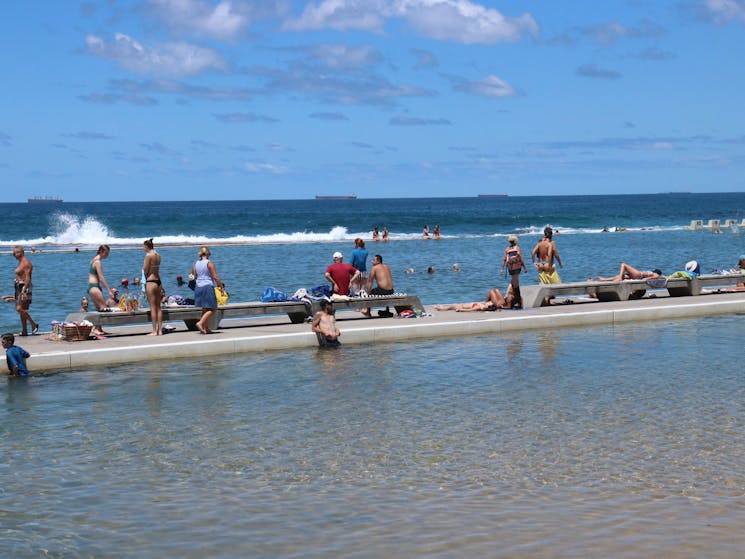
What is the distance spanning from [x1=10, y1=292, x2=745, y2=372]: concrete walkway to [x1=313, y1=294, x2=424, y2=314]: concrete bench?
12.0 inches

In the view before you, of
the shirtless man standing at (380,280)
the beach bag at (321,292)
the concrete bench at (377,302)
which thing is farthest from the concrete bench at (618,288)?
the beach bag at (321,292)

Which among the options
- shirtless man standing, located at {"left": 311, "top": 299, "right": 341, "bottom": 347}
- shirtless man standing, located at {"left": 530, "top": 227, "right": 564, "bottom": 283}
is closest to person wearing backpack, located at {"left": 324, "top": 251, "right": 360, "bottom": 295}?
shirtless man standing, located at {"left": 311, "top": 299, "right": 341, "bottom": 347}

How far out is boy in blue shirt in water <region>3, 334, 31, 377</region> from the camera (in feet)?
46.1

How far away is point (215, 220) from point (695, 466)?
10927cm

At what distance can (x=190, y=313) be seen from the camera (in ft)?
55.1

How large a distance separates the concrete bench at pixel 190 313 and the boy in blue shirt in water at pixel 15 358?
214cm

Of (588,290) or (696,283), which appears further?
(696,283)

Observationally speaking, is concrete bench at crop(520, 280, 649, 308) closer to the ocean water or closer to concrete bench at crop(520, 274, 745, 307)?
concrete bench at crop(520, 274, 745, 307)

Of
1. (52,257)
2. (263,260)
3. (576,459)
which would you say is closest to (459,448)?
(576,459)

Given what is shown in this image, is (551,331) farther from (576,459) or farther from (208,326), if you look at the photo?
(576,459)

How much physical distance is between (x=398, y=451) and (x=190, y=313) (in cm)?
751

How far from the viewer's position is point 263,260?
165ft

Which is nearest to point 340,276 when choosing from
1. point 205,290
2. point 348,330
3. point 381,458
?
point 348,330

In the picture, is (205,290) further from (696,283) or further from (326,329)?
(696,283)
